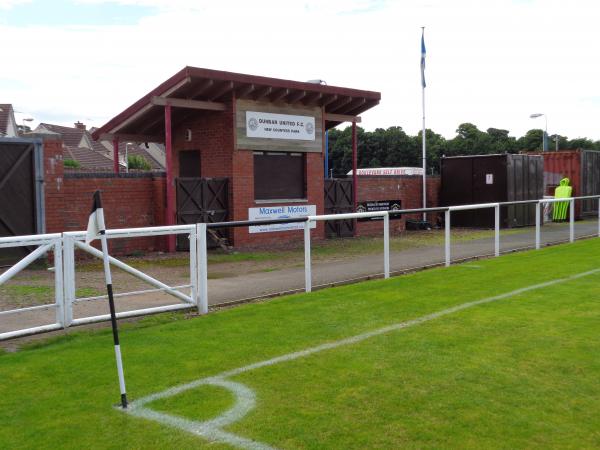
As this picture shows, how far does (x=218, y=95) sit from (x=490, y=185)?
37.7 feet

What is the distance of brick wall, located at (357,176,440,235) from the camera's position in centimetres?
2225

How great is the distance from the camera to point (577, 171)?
94.5 feet

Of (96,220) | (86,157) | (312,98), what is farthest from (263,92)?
(86,157)

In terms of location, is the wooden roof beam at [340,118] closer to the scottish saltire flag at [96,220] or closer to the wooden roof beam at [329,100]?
the wooden roof beam at [329,100]

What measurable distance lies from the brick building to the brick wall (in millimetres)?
2989

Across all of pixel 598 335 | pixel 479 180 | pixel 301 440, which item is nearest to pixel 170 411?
pixel 301 440

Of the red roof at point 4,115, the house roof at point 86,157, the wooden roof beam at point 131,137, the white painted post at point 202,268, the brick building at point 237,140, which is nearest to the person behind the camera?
the white painted post at point 202,268

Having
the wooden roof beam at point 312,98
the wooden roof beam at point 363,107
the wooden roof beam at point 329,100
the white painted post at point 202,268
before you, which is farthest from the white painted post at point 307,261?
the wooden roof beam at point 363,107

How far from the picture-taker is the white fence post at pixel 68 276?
24.8 ft

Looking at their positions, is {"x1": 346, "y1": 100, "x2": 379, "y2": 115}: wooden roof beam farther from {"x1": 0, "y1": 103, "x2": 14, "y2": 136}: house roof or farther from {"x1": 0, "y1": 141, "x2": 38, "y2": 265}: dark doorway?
{"x1": 0, "y1": 103, "x2": 14, "y2": 136}: house roof

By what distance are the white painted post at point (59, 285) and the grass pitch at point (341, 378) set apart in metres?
0.38

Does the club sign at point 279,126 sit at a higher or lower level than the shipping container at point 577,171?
higher

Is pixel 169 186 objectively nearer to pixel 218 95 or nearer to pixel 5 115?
pixel 218 95

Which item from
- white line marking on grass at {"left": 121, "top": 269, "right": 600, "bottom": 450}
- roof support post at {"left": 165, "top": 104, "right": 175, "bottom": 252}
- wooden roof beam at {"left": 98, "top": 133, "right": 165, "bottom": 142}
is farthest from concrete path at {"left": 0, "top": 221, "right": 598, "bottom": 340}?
wooden roof beam at {"left": 98, "top": 133, "right": 165, "bottom": 142}
